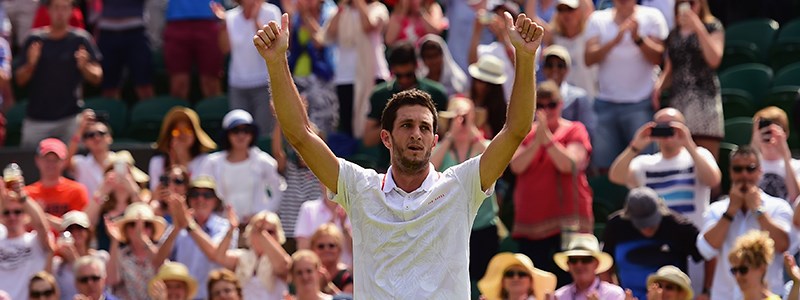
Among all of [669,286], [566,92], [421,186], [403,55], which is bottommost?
[421,186]

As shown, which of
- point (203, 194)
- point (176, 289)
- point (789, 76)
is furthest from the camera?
point (789, 76)

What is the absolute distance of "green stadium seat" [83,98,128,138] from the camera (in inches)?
599

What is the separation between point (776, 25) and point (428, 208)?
9.20 m

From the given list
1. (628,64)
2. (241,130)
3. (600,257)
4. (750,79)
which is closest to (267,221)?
(241,130)

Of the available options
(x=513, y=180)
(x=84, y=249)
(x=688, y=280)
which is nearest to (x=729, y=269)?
(x=688, y=280)

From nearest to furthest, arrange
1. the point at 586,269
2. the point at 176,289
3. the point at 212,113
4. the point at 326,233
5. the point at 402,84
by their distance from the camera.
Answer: the point at 586,269 < the point at 176,289 < the point at 326,233 < the point at 402,84 < the point at 212,113

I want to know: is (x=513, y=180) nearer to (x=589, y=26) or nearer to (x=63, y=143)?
(x=589, y=26)

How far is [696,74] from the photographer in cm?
1282

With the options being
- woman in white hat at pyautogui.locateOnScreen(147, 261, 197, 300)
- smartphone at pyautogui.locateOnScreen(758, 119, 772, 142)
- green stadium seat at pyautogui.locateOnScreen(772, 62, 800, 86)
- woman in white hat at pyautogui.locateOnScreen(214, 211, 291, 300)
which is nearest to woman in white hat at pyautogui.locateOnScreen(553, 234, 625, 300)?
smartphone at pyautogui.locateOnScreen(758, 119, 772, 142)

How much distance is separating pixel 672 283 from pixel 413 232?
4160 mm

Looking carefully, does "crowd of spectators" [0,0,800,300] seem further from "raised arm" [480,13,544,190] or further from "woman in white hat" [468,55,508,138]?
"raised arm" [480,13,544,190]

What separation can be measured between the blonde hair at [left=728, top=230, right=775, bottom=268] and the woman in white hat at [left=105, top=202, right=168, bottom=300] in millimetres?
3748

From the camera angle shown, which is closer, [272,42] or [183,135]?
[272,42]

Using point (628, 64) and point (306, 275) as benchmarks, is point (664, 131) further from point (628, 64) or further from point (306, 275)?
point (306, 275)
